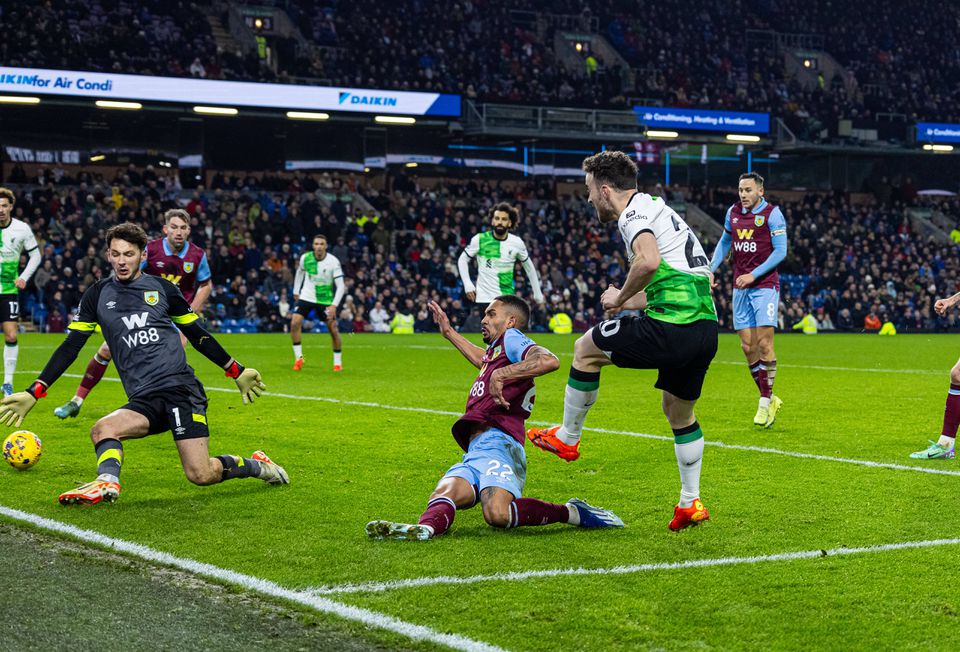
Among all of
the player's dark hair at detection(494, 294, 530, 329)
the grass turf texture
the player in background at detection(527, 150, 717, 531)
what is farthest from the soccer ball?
the player in background at detection(527, 150, 717, 531)

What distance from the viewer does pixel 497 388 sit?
5.93m

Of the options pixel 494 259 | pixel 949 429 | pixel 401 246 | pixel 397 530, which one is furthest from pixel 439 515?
pixel 401 246

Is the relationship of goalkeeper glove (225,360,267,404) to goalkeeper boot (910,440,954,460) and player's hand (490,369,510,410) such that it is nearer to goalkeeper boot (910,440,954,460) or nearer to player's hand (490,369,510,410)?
player's hand (490,369,510,410)

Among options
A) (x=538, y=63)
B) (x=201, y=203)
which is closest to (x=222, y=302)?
(x=201, y=203)

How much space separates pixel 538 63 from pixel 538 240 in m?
9.37

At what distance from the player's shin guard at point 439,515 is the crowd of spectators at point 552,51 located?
32668mm

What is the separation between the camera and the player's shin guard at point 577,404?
637cm

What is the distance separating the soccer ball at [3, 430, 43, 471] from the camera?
7.89 meters

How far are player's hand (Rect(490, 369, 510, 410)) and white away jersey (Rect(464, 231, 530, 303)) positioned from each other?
942cm

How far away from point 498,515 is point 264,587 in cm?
149

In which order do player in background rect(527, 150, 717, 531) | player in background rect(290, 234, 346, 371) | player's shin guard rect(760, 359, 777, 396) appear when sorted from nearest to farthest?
player in background rect(527, 150, 717, 531), player's shin guard rect(760, 359, 777, 396), player in background rect(290, 234, 346, 371)

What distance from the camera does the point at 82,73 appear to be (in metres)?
34.5

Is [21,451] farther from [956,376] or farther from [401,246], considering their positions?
[401,246]

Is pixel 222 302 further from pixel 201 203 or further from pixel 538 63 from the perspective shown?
pixel 538 63
